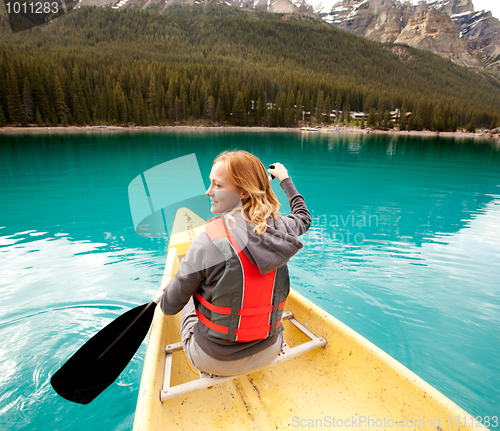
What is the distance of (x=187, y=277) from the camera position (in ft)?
6.12

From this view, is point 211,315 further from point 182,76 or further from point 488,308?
point 182,76

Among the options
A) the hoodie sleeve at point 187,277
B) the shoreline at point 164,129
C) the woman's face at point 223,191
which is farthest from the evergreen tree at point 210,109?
the hoodie sleeve at point 187,277

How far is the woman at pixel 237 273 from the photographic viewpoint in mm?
1770

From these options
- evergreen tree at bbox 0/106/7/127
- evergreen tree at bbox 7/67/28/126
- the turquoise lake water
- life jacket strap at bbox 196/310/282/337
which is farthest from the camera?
evergreen tree at bbox 7/67/28/126

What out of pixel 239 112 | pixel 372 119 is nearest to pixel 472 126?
pixel 372 119

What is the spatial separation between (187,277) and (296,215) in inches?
41.4

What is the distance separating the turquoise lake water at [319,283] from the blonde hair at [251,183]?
2.79 meters

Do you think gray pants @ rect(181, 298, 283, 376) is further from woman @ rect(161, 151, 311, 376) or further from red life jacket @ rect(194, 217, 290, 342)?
red life jacket @ rect(194, 217, 290, 342)

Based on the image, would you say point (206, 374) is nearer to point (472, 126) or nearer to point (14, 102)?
point (14, 102)

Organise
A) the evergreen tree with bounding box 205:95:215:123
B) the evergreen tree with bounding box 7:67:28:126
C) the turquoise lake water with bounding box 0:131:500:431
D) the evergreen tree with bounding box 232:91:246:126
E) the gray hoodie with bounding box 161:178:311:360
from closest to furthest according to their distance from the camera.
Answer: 1. the gray hoodie with bounding box 161:178:311:360
2. the turquoise lake water with bounding box 0:131:500:431
3. the evergreen tree with bounding box 7:67:28:126
4. the evergreen tree with bounding box 205:95:215:123
5. the evergreen tree with bounding box 232:91:246:126

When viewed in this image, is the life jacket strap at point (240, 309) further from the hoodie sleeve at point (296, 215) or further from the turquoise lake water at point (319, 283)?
the turquoise lake water at point (319, 283)

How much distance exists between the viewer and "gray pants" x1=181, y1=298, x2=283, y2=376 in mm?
2168

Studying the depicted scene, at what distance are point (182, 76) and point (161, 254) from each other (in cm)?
9104

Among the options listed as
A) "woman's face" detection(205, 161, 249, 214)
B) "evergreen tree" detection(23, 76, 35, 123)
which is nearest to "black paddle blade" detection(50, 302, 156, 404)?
"woman's face" detection(205, 161, 249, 214)
